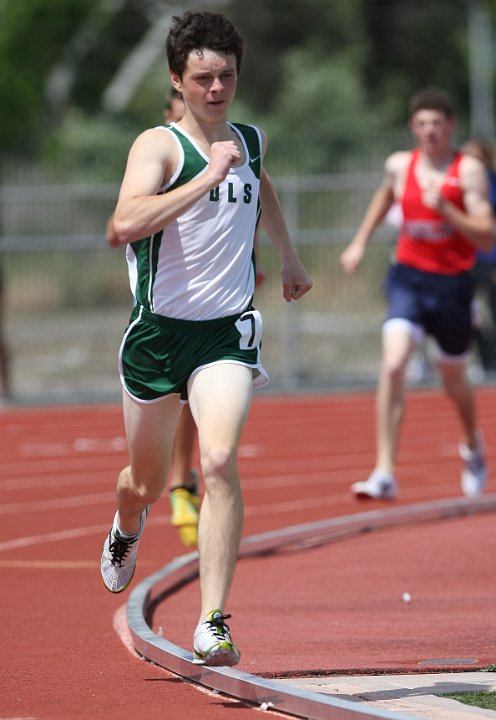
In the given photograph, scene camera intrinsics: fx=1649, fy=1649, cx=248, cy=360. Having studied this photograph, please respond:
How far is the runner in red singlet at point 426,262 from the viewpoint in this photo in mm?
9953

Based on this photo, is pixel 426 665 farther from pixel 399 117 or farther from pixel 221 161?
pixel 399 117

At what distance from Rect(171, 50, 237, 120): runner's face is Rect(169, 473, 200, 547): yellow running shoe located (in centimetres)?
299

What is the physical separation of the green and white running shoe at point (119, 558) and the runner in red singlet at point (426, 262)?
12.8 feet

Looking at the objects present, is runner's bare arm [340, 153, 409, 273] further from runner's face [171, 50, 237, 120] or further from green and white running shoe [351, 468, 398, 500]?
runner's face [171, 50, 237, 120]

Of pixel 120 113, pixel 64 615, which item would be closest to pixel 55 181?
pixel 64 615

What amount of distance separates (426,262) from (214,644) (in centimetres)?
542

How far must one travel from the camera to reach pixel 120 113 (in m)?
49.6

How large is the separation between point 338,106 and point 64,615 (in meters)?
43.3

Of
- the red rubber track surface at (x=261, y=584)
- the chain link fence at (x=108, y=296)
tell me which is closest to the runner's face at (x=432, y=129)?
the red rubber track surface at (x=261, y=584)

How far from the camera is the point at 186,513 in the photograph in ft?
26.8

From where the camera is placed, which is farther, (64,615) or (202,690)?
(64,615)

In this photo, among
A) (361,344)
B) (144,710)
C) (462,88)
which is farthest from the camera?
(462,88)

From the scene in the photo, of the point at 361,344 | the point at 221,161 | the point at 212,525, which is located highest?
the point at 221,161

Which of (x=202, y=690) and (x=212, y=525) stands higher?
(x=212, y=525)
